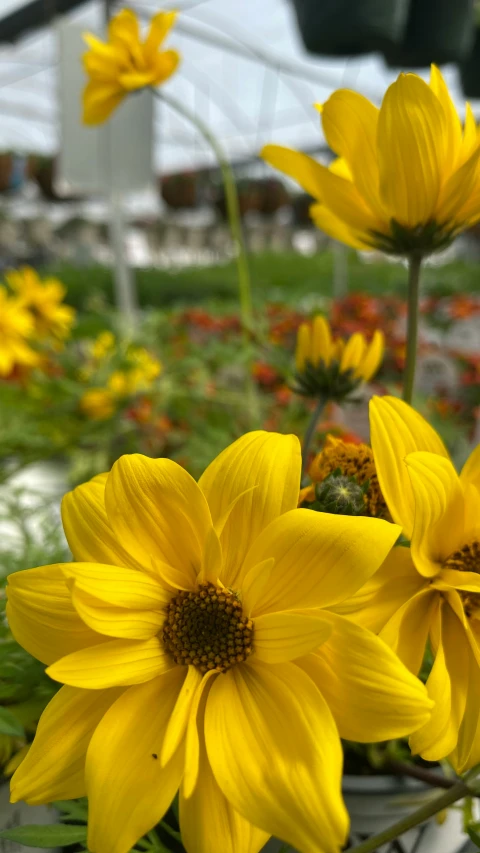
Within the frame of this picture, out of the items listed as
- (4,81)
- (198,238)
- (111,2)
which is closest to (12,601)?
(111,2)

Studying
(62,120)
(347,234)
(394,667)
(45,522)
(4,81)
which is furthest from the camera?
(4,81)

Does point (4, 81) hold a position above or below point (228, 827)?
above

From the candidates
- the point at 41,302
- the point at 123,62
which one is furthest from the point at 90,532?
the point at 41,302

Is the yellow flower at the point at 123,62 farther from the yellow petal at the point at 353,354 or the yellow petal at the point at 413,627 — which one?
the yellow petal at the point at 413,627

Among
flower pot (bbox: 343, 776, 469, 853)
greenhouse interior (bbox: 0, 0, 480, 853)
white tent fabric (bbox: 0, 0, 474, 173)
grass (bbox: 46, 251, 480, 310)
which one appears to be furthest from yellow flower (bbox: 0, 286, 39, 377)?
white tent fabric (bbox: 0, 0, 474, 173)

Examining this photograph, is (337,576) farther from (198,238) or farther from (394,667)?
(198,238)

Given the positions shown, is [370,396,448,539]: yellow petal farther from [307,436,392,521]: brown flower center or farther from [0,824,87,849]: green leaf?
[0,824,87,849]: green leaf
